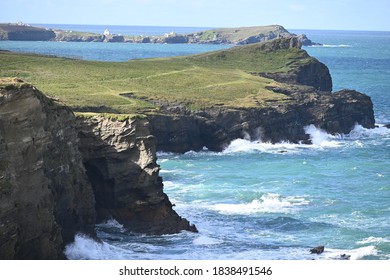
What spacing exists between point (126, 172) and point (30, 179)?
56.7ft

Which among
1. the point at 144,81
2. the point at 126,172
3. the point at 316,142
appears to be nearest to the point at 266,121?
the point at 316,142

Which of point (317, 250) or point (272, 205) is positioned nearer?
point (317, 250)

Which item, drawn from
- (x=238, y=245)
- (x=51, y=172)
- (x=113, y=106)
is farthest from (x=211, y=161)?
(x=51, y=172)

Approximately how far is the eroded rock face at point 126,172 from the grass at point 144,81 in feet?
108

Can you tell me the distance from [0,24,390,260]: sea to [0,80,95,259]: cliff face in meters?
4.41

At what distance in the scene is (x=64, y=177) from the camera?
55438 mm

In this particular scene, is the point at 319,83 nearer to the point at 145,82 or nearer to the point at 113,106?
the point at 145,82

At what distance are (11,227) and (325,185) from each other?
4590cm

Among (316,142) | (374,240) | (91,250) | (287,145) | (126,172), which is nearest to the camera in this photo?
(91,250)

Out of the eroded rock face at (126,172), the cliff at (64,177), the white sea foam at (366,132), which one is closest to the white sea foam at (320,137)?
the white sea foam at (366,132)

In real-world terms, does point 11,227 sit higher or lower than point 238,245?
higher

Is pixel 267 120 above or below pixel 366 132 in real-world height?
above

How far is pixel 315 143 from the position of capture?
11531cm

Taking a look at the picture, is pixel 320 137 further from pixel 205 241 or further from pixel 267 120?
pixel 205 241
